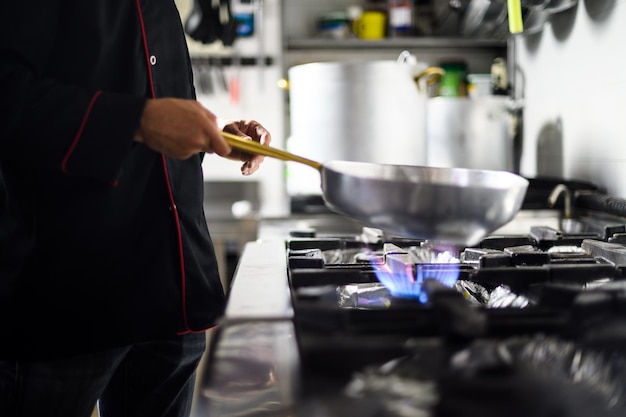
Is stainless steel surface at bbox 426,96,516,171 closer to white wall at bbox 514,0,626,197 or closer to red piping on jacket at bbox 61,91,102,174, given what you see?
white wall at bbox 514,0,626,197

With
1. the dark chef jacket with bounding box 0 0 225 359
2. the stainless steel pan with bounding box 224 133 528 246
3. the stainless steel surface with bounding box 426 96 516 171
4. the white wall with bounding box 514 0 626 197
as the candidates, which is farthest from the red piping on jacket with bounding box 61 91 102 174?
the stainless steel surface with bounding box 426 96 516 171

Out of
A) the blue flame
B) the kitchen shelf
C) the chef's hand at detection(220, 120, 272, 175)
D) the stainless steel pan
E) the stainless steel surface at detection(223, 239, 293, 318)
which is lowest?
the blue flame

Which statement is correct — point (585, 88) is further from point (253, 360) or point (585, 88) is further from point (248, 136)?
point (253, 360)

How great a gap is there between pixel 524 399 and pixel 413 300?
20cm

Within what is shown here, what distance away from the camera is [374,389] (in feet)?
1.42

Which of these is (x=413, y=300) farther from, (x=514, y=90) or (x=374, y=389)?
(x=514, y=90)

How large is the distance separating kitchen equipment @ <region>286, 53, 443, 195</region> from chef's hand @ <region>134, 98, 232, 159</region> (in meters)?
0.96

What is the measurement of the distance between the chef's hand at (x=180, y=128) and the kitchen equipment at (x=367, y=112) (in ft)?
3.14

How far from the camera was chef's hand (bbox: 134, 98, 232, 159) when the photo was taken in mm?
646

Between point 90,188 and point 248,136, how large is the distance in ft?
0.81

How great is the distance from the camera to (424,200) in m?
0.64

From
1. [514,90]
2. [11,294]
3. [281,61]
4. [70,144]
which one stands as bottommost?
[11,294]

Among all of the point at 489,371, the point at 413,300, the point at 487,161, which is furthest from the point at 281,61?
the point at 489,371

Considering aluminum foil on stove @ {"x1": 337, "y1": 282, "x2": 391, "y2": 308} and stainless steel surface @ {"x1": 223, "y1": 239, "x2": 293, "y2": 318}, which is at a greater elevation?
stainless steel surface @ {"x1": 223, "y1": 239, "x2": 293, "y2": 318}
